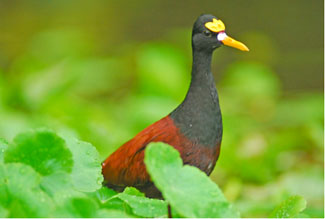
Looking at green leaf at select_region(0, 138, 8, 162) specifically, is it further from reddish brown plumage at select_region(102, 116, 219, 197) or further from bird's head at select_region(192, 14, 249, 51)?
bird's head at select_region(192, 14, 249, 51)

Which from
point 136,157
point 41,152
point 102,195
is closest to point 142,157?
point 136,157

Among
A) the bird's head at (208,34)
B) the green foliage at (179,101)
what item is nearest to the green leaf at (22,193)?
the green foliage at (179,101)

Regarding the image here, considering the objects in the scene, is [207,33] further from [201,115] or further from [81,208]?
[81,208]

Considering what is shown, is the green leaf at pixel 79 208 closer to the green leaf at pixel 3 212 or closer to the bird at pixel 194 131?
the green leaf at pixel 3 212

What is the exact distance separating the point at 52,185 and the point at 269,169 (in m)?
3.02

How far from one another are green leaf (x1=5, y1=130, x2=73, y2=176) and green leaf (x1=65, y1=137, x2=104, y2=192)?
0.07 metres

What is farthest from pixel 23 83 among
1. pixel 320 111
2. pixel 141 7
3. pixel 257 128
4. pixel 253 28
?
pixel 141 7

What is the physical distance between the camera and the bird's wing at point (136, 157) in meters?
2.39

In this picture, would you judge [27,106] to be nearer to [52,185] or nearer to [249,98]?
[249,98]

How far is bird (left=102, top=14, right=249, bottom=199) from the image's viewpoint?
2.34 metres

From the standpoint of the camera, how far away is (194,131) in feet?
7.70

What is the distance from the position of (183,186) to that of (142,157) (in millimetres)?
1339

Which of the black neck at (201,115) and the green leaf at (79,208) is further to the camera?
the black neck at (201,115)

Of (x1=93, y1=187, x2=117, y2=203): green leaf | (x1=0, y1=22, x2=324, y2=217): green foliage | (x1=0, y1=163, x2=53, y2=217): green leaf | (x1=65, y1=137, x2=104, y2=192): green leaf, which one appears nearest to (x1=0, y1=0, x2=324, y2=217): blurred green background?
(x1=0, y1=22, x2=324, y2=217): green foliage
